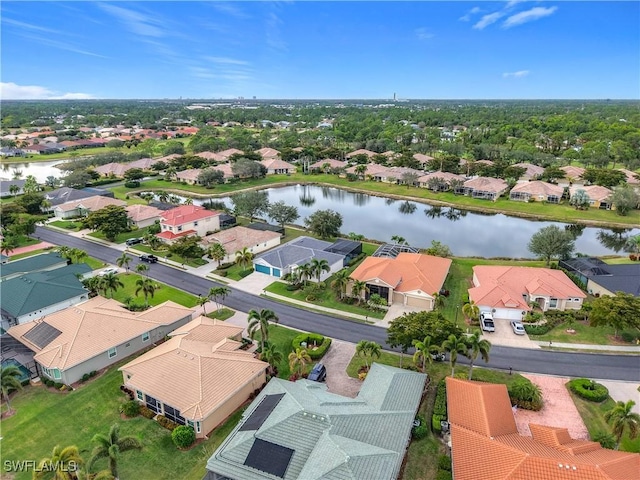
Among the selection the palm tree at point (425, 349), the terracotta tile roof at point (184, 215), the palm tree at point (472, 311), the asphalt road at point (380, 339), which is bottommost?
the asphalt road at point (380, 339)

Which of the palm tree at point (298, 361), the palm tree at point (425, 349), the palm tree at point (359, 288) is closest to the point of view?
the palm tree at point (425, 349)

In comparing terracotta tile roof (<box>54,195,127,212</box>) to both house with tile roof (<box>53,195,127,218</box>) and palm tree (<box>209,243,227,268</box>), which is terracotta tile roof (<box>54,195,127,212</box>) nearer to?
house with tile roof (<box>53,195,127,218</box>)

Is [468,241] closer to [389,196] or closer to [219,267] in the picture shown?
[389,196]

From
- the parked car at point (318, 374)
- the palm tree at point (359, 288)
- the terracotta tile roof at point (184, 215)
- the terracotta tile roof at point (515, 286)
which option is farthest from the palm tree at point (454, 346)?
the terracotta tile roof at point (184, 215)

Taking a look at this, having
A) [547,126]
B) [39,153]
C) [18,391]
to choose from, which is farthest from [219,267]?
[547,126]

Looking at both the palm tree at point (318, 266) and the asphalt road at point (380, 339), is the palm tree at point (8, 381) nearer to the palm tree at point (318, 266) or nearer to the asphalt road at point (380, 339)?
the asphalt road at point (380, 339)

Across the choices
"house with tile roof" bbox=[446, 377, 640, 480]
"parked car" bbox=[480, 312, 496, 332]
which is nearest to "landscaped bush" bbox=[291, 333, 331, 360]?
"house with tile roof" bbox=[446, 377, 640, 480]
